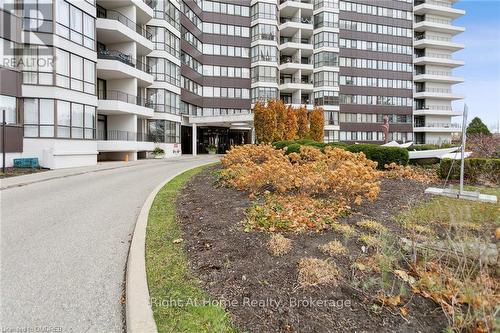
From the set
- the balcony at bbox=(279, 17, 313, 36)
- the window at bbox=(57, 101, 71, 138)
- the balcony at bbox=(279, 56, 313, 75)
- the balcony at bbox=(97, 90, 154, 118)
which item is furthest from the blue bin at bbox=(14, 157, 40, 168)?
the balcony at bbox=(279, 17, 313, 36)

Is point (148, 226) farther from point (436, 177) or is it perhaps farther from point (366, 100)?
point (366, 100)

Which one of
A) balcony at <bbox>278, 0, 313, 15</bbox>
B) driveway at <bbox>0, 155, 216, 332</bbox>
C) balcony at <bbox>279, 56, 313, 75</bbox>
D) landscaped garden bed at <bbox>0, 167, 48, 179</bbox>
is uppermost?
balcony at <bbox>278, 0, 313, 15</bbox>

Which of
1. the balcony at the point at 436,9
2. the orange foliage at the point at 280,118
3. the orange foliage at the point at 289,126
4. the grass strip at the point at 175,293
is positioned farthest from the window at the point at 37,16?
the balcony at the point at 436,9

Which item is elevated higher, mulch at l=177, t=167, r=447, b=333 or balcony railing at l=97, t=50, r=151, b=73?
balcony railing at l=97, t=50, r=151, b=73

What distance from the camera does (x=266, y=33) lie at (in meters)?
48.2

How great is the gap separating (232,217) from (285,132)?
22.4m

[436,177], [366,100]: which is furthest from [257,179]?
[366,100]

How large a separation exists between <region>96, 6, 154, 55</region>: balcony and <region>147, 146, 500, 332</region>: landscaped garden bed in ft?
80.3

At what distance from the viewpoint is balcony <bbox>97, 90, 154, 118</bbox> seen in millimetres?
26109

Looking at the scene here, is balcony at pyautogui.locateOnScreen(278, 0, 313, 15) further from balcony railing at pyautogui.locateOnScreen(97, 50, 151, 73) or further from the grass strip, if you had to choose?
the grass strip

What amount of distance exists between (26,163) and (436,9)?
235 ft

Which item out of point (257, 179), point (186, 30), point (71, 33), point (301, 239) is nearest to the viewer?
point (301, 239)

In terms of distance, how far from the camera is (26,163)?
1866 centimetres

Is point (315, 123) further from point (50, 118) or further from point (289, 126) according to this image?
point (50, 118)
